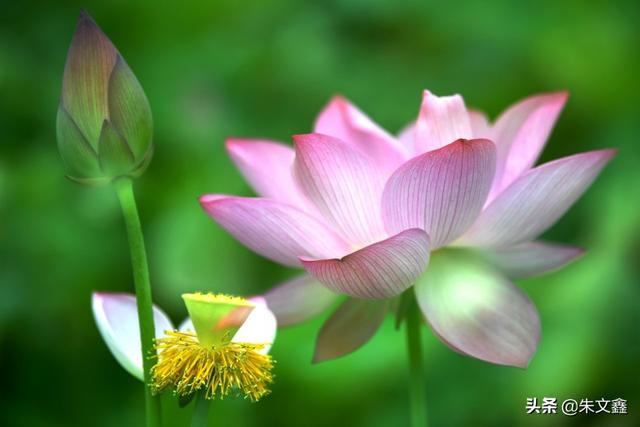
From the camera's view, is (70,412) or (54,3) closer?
(70,412)

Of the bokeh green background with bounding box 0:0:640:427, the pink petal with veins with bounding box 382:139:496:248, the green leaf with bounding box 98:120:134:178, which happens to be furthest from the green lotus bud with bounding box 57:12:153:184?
the bokeh green background with bounding box 0:0:640:427

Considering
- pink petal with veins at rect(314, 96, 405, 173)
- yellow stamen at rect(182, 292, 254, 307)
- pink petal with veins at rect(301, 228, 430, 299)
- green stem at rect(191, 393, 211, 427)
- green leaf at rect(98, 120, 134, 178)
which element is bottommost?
green stem at rect(191, 393, 211, 427)

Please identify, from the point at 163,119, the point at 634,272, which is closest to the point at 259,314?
the point at 634,272

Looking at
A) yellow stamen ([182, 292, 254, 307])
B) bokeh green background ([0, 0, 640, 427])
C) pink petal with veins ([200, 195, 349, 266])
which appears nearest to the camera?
yellow stamen ([182, 292, 254, 307])

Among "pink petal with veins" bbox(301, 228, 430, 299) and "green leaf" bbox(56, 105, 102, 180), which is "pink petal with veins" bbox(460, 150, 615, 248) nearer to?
"pink petal with veins" bbox(301, 228, 430, 299)

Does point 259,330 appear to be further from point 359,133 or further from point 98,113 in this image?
point 359,133

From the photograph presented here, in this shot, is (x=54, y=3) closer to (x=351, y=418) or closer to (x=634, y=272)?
(x=351, y=418)

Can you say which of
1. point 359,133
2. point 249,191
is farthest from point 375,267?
point 249,191
